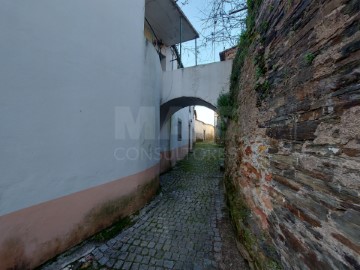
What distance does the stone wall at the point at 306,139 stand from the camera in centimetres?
112

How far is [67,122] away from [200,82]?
4055 millimetres

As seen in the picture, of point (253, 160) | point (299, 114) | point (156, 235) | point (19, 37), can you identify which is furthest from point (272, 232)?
point (19, 37)

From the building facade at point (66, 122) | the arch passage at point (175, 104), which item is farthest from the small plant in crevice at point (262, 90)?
the arch passage at point (175, 104)

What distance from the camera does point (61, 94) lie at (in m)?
2.56

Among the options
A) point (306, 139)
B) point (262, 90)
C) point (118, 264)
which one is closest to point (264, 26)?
point (262, 90)

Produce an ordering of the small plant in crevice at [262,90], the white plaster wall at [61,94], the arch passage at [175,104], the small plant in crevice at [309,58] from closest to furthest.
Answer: the small plant in crevice at [309,58]
the white plaster wall at [61,94]
the small plant in crevice at [262,90]
the arch passage at [175,104]

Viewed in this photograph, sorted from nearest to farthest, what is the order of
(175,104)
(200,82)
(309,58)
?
1. (309,58)
2. (200,82)
3. (175,104)

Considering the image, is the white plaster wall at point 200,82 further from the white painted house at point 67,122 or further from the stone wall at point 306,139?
the stone wall at point 306,139

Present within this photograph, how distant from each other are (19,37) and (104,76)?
1.23 meters

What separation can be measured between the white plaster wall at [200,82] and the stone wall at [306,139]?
2732mm

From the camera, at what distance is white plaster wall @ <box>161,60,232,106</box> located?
5.43m

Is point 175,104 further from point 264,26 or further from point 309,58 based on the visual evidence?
point 309,58

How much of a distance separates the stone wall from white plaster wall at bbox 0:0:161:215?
2.49m

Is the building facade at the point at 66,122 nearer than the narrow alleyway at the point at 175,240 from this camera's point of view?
Yes
